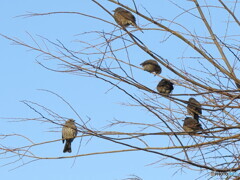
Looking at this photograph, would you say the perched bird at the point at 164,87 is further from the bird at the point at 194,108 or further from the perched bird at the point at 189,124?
the bird at the point at 194,108

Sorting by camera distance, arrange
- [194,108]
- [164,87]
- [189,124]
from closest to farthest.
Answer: [194,108], [189,124], [164,87]

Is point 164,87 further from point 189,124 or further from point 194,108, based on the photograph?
point 194,108

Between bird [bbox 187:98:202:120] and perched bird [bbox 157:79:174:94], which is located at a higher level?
perched bird [bbox 157:79:174:94]

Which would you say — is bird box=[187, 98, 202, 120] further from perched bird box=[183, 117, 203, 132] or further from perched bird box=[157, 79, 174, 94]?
perched bird box=[157, 79, 174, 94]

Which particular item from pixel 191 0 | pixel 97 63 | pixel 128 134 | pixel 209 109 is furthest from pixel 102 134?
pixel 191 0

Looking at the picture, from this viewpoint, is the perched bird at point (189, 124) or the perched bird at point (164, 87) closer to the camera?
the perched bird at point (189, 124)

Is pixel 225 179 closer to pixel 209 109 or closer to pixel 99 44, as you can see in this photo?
pixel 209 109

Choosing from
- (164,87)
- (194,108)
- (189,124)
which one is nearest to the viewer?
(194,108)

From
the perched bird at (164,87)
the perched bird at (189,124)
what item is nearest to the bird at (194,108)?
the perched bird at (189,124)

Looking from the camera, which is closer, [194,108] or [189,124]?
[194,108]

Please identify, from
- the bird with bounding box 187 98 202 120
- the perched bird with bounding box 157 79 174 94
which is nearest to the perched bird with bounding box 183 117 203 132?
the bird with bounding box 187 98 202 120

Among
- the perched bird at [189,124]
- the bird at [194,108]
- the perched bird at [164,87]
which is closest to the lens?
the bird at [194,108]

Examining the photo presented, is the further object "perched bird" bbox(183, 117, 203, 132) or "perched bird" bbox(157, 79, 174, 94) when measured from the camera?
"perched bird" bbox(157, 79, 174, 94)

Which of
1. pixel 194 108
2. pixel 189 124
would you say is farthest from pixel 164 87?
pixel 194 108
